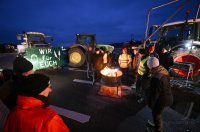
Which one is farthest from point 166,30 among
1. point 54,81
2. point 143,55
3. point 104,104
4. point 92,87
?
point 54,81

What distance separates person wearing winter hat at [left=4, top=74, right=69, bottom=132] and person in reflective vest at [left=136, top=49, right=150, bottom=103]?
379 cm

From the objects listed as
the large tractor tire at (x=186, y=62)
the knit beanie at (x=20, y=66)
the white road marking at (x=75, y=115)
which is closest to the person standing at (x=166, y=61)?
the large tractor tire at (x=186, y=62)

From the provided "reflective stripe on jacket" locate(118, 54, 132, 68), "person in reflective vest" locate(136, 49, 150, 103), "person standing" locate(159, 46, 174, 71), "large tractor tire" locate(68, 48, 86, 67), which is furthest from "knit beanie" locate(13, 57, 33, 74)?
"large tractor tire" locate(68, 48, 86, 67)

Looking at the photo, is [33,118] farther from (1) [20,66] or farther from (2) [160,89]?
(2) [160,89]

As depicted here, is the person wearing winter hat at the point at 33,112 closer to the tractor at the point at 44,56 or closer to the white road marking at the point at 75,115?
the white road marking at the point at 75,115

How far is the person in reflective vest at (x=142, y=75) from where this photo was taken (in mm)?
4734

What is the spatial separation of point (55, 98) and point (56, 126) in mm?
4269

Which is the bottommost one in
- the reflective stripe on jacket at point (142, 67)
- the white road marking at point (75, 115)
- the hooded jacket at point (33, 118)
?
the white road marking at point (75, 115)

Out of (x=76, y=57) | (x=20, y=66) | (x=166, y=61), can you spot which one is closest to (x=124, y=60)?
(x=166, y=61)

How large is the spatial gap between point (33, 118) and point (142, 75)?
13.9ft

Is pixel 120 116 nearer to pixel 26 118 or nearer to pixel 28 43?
pixel 26 118

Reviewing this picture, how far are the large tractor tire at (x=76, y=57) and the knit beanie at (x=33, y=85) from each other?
9.17 meters

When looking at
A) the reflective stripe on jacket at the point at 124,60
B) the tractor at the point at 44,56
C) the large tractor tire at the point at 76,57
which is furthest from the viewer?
the large tractor tire at the point at 76,57

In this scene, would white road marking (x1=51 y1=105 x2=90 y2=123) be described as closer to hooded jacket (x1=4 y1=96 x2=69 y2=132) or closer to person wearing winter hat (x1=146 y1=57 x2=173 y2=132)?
person wearing winter hat (x1=146 y1=57 x2=173 y2=132)
